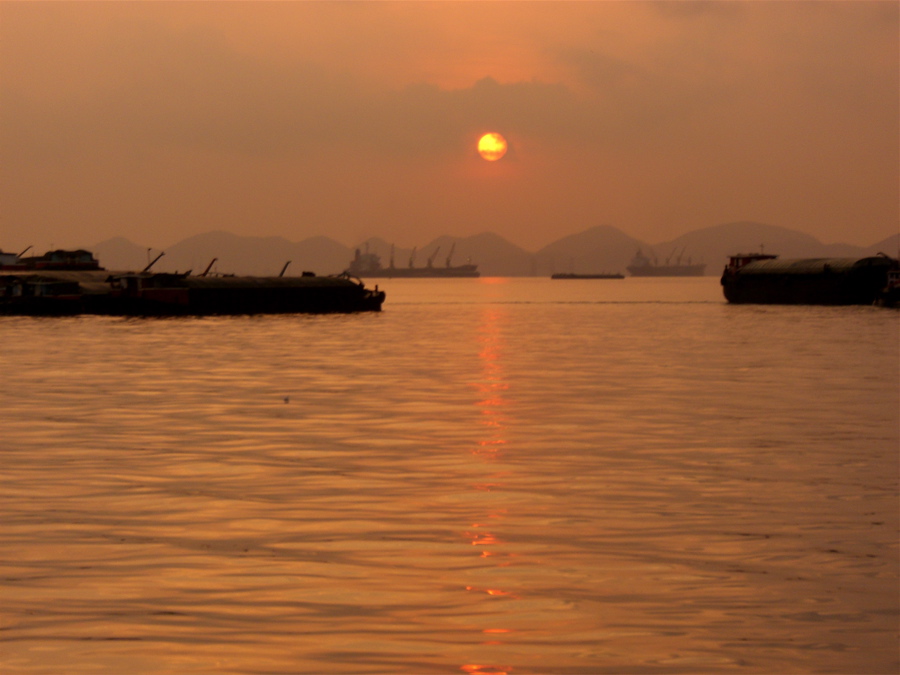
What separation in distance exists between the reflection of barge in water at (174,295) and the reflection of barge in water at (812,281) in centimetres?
5269

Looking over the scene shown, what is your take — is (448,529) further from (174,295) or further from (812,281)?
(812,281)

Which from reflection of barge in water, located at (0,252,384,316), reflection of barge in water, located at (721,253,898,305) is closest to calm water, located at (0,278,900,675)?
reflection of barge in water, located at (0,252,384,316)

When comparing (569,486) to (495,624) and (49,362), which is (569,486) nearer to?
(495,624)

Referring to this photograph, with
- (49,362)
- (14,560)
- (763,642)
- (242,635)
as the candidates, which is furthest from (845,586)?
(49,362)

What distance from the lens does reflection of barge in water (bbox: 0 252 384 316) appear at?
12500cm

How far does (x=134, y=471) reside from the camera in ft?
73.7

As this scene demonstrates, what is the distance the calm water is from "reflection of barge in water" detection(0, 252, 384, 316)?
85.2m

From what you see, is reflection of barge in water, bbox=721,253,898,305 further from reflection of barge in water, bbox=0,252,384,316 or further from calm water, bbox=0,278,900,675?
calm water, bbox=0,278,900,675

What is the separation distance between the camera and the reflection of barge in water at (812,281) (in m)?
150

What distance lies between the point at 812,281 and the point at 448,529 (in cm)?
14438

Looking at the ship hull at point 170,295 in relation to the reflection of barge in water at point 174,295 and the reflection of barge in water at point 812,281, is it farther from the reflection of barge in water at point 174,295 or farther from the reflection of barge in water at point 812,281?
the reflection of barge in water at point 812,281

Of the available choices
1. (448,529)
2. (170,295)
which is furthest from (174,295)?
(448,529)

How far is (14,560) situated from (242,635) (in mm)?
4794

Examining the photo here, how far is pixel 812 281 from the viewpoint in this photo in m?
154
